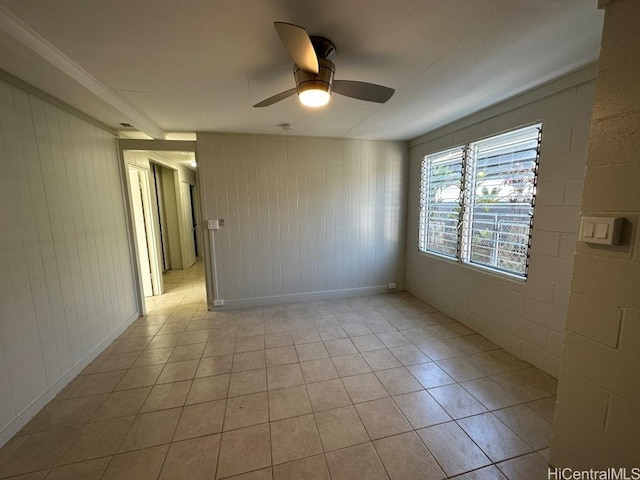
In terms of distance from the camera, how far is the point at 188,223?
610 cm

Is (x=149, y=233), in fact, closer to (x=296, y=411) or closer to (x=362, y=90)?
(x=296, y=411)

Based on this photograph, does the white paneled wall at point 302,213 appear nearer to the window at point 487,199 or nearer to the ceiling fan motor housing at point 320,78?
the window at point 487,199

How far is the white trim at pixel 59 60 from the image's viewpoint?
1212mm

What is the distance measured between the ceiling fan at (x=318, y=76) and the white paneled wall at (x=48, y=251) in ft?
5.81

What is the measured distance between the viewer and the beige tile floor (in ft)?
4.53

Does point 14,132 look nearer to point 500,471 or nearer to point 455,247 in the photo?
point 500,471

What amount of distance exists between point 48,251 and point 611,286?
11.1 feet

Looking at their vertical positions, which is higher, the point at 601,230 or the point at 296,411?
the point at 601,230

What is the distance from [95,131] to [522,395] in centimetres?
443

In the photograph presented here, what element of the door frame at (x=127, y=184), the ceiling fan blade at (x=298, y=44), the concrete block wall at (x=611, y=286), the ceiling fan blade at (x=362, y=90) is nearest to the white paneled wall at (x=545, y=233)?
the concrete block wall at (x=611, y=286)

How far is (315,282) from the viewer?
371 centimetres

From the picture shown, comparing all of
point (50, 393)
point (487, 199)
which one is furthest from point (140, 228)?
point (487, 199)

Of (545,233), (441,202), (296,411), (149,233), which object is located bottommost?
(296,411)

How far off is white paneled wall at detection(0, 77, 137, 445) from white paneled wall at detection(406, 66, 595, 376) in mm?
3755
